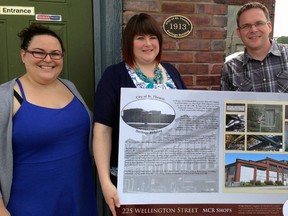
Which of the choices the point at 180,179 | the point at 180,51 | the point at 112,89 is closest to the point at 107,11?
the point at 180,51

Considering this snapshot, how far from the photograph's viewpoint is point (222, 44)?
2879 mm

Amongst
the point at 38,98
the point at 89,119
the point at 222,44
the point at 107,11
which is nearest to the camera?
the point at 38,98

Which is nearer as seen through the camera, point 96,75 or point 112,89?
point 112,89

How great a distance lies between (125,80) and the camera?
1921 mm

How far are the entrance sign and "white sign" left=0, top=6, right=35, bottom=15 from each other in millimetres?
1365

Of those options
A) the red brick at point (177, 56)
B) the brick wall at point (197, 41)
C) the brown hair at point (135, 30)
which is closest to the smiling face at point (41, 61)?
the brown hair at point (135, 30)

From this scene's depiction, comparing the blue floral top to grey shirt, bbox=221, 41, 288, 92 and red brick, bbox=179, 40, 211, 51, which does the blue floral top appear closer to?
grey shirt, bbox=221, 41, 288, 92

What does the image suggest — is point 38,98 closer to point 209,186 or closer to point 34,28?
point 34,28

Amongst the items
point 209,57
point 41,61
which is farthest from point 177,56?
point 41,61

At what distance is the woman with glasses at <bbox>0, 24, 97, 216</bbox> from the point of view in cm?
182

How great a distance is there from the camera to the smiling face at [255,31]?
225 cm

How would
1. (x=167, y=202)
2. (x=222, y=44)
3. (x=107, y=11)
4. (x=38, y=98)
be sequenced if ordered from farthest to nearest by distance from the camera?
1. (x=222, y=44)
2. (x=107, y=11)
3. (x=38, y=98)
4. (x=167, y=202)

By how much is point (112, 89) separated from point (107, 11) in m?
1.01

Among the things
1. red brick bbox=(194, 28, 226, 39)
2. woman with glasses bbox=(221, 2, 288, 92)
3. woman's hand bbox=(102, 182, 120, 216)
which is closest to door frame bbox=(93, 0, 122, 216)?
red brick bbox=(194, 28, 226, 39)
